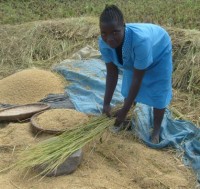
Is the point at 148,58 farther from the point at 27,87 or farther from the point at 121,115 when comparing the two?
the point at 27,87

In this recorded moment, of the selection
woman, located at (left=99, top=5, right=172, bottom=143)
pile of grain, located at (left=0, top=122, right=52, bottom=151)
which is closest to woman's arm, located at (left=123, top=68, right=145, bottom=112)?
woman, located at (left=99, top=5, right=172, bottom=143)

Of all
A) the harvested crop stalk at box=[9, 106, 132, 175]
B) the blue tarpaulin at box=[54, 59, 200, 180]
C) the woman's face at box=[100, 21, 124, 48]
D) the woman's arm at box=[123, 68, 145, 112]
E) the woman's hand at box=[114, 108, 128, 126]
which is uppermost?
the woman's face at box=[100, 21, 124, 48]

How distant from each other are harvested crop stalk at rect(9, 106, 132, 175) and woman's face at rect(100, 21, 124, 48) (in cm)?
69

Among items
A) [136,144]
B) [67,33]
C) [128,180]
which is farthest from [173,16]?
[128,180]

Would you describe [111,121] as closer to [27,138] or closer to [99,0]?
[27,138]

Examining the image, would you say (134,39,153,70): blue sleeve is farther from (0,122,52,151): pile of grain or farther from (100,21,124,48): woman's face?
(0,122,52,151): pile of grain

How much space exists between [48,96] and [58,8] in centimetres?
417

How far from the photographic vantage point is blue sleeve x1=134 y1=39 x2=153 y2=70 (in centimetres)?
321

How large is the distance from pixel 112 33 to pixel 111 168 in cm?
101

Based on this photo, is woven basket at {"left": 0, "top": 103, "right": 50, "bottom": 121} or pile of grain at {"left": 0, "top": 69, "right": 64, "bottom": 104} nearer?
woven basket at {"left": 0, "top": 103, "right": 50, "bottom": 121}

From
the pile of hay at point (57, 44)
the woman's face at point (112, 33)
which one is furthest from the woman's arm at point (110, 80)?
the pile of hay at point (57, 44)

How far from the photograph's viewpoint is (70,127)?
3602mm

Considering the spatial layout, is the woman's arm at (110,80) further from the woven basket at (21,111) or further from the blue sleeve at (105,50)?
the woven basket at (21,111)

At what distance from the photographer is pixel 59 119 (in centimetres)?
377
